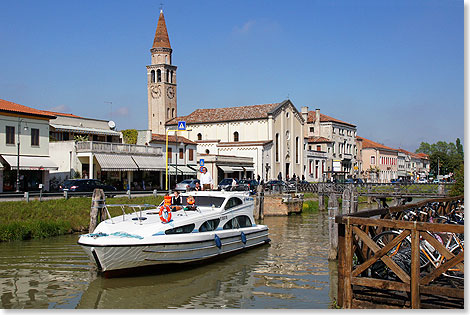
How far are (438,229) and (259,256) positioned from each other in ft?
38.0

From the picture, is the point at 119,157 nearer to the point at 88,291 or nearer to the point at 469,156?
the point at 88,291

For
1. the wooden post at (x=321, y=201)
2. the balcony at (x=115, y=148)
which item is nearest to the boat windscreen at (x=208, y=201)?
the balcony at (x=115, y=148)

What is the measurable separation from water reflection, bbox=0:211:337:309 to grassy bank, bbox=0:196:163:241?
1556mm

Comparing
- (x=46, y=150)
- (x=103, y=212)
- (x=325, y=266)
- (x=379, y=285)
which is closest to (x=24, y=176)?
(x=46, y=150)

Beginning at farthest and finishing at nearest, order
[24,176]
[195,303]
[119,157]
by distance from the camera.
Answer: [119,157] → [24,176] → [195,303]

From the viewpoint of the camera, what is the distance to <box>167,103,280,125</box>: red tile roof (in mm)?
63062

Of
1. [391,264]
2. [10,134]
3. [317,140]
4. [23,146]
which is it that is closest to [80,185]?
[23,146]

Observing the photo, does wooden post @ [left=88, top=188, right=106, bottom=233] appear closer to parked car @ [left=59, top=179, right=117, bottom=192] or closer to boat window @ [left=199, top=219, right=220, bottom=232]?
boat window @ [left=199, top=219, right=220, bottom=232]

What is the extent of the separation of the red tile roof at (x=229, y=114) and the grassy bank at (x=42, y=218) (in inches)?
1477

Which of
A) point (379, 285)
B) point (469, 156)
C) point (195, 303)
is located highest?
point (469, 156)

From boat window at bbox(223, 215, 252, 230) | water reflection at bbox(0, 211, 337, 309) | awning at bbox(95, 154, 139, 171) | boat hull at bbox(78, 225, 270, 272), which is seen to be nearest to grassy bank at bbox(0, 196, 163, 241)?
water reflection at bbox(0, 211, 337, 309)

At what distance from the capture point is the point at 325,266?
17.2m

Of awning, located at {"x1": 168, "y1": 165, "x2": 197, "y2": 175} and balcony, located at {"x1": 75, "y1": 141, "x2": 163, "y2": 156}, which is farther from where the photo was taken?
awning, located at {"x1": 168, "y1": 165, "x2": 197, "y2": 175}

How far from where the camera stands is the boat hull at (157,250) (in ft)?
46.6
